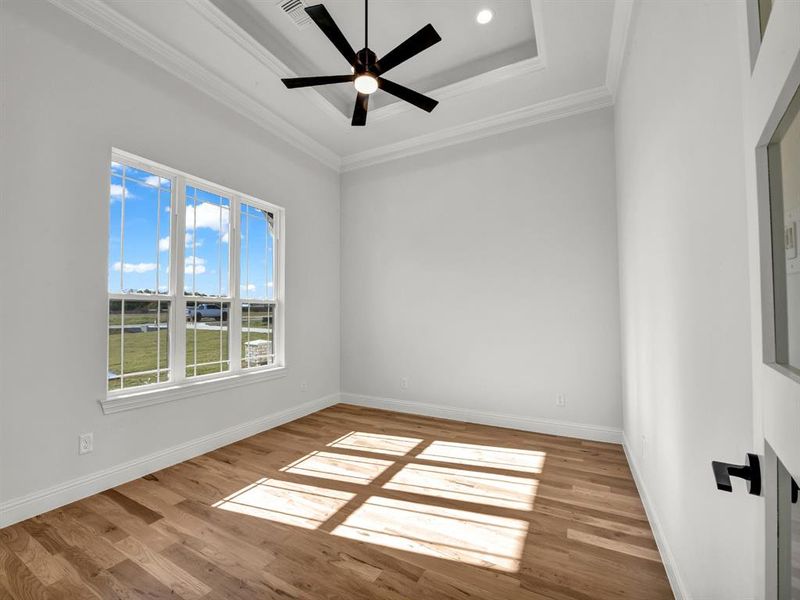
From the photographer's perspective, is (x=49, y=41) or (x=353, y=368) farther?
(x=353, y=368)

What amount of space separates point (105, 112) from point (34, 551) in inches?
106

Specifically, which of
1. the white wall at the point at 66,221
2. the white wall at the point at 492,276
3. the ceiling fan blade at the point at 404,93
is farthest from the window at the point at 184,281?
the ceiling fan blade at the point at 404,93

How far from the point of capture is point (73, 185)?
7.84 ft

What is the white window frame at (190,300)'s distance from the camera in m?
2.76

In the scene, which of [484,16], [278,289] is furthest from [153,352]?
[484,16]

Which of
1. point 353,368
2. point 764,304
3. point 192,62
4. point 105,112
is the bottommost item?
point 353,368

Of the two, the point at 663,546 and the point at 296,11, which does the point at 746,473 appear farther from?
the point at 296,11

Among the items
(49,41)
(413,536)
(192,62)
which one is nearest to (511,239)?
(413,536)

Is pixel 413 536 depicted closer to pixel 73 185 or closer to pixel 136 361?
pixel 136 361

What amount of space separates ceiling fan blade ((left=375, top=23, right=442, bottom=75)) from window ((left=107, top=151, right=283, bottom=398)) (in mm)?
1941

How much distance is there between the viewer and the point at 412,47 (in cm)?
230

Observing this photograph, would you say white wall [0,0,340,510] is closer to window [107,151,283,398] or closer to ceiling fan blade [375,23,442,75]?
window [107,151,283,398]

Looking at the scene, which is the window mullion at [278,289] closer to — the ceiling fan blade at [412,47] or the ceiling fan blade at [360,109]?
the ceiling fan blade at [360,109]

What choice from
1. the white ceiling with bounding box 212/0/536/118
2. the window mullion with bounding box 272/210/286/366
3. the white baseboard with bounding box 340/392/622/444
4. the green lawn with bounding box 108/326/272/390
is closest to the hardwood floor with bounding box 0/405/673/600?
the white baseboard with bounding box 340/392/622/444
